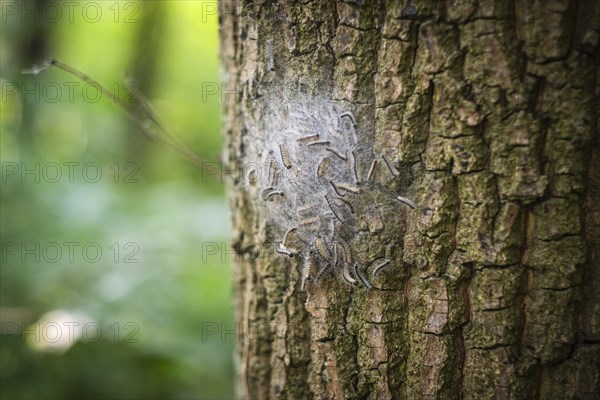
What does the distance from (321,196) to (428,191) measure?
0.45m

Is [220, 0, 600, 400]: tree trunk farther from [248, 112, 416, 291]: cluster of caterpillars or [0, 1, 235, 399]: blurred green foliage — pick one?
[0, 1, 235, 399]: blurred green foliage

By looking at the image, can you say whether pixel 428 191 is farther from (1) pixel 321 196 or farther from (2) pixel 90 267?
(2) pixel 90 267

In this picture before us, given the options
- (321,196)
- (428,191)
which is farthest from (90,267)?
(428,191)

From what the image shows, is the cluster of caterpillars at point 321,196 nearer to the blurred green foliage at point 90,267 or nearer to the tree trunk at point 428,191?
the tree trunk at point 428,191

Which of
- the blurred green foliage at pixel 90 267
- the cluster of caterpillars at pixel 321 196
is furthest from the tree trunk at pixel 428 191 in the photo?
the blurred green foliage at pixel 90 267

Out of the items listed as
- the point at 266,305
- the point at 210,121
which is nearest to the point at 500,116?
the point at 266,305

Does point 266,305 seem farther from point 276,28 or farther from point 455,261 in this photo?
point 276,28

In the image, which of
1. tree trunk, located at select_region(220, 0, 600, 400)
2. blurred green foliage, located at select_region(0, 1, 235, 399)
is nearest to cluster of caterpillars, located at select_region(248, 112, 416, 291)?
tree trunk, located at select_region(220, 0, 600, 400)

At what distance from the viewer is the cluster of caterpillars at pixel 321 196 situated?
204 centimetres

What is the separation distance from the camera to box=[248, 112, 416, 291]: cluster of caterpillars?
2.04 meters

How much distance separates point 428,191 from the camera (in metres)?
1.90

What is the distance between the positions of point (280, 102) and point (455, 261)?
0.96m

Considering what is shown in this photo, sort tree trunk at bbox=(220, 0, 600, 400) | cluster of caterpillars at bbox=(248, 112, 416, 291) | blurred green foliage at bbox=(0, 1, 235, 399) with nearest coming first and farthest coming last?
tree trunk at bbox=(220, 0, 600, 400), cluster of caterpillars at bbox=(248, 112, 416, 291), blurred green foliage at bbox=(0, 1, 235, 399)

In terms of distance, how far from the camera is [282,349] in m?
2.31
